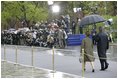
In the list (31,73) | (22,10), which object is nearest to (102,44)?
(31,73)

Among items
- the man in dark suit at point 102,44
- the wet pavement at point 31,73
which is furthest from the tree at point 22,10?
the man in dark suit at point 102,44

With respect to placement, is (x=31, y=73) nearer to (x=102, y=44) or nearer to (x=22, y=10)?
(x=102, y=44)

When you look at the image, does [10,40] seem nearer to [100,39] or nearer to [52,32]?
[52,32]

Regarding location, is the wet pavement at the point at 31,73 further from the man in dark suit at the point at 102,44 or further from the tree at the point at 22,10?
the tree at the point at 22,10

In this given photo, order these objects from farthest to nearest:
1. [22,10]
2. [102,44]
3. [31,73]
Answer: [22,10], [102,44], [31,73]

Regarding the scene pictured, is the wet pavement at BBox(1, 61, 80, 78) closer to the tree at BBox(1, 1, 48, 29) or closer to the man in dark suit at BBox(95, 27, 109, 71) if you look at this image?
the man in dark suit at BBox(95, 27, 109, 71)

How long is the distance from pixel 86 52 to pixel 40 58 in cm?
626

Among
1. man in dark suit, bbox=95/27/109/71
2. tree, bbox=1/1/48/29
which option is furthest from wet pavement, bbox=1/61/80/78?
tree, bbox=1/1/48/29

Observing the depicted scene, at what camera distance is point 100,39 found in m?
14.9

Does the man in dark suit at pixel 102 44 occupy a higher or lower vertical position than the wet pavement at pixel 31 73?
higher

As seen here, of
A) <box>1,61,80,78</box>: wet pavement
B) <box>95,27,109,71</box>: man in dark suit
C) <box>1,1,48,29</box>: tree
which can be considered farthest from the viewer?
<box>1,1,48,29</box>: tree

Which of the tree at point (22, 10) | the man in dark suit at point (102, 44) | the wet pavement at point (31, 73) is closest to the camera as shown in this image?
the wet pavement at point (31, 73)

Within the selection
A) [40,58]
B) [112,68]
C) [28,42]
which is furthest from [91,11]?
[112,68]

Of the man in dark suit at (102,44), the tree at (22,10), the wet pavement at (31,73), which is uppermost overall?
the tree at (22,10)
